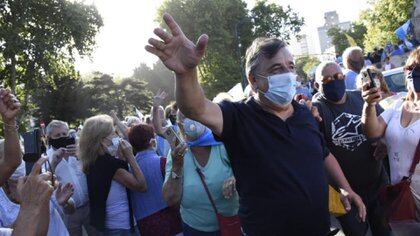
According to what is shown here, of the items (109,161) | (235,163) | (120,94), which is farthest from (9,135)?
(120,94)

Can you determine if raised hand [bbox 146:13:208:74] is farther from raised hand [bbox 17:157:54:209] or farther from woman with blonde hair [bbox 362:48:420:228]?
woman with blonde hair [bbox 362:48:420:228]

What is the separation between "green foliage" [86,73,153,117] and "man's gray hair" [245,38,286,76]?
59422 mm

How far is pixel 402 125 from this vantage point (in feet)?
11.1

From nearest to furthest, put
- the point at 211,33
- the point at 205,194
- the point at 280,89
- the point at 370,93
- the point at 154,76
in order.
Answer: the point at 280,89 < the point at 370,93 < the point at 205,194 < the point at 211,33 < the point at 154,76

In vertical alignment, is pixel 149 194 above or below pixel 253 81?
below

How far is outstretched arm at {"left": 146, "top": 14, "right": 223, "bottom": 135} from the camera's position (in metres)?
2.10

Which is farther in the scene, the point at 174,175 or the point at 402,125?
the point at 174,175

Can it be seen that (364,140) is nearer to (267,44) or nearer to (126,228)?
(267,44)

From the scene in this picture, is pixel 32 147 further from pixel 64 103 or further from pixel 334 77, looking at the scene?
pixel 64 103

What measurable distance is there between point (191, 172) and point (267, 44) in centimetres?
129

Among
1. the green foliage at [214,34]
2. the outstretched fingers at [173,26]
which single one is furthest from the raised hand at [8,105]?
the green foliage at [214,34]

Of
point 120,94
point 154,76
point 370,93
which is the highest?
point 154,76

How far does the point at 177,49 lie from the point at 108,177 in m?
2.39

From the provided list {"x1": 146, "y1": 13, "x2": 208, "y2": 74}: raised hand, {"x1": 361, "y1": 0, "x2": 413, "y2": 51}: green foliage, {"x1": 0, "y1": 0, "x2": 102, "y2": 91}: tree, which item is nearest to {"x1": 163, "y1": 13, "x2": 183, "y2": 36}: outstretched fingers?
{"x1": 146, "y1": 13, "x2": 208, "y2": 74}: raised hand
